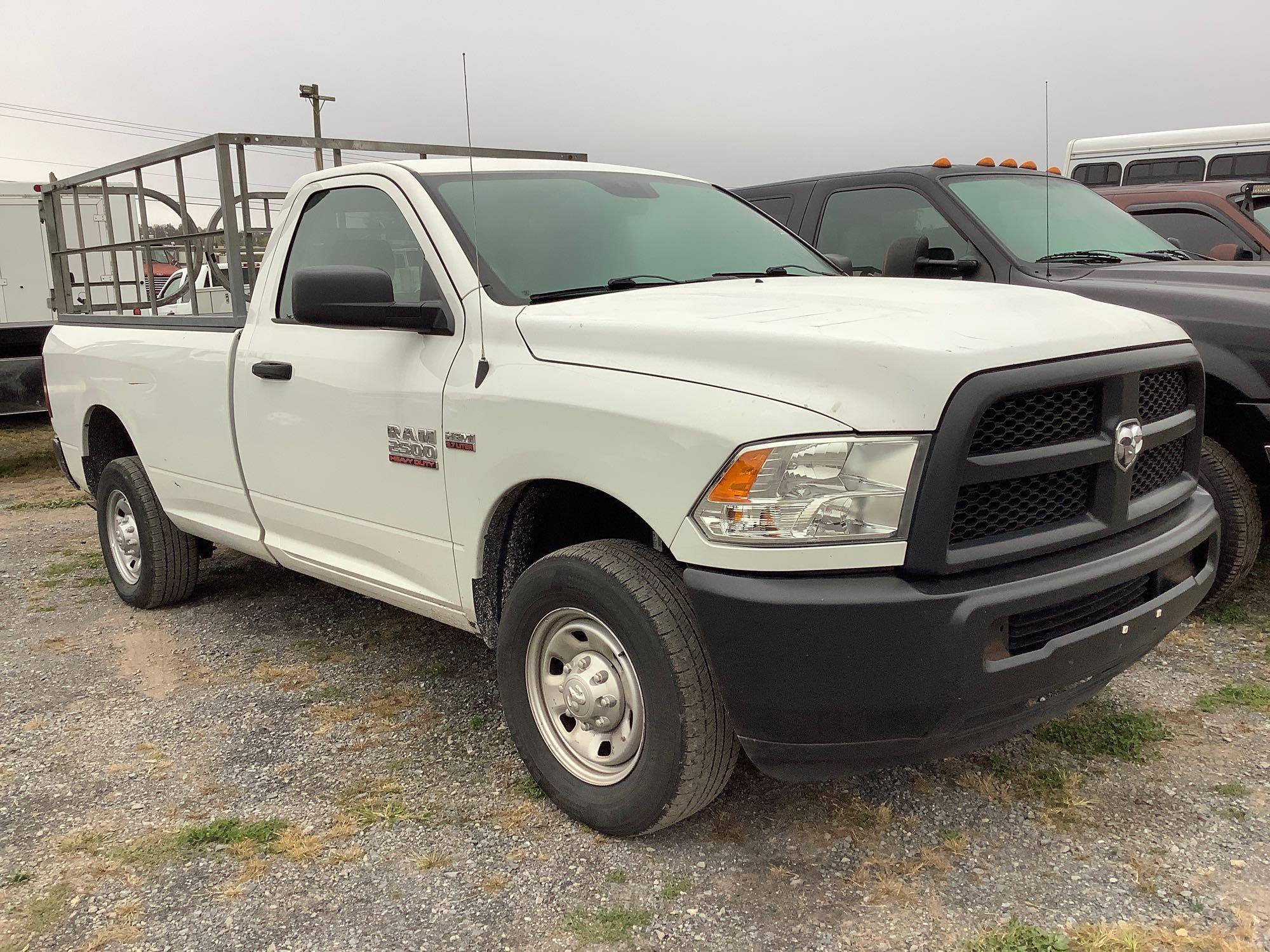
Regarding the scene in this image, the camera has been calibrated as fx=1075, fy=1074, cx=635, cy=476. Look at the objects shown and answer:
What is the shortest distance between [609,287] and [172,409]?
2.36 meters

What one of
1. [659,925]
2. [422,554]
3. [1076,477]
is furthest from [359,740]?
[1076,477]

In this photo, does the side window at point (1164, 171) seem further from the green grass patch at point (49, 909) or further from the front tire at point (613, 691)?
the green grass patch at point (49, 909)

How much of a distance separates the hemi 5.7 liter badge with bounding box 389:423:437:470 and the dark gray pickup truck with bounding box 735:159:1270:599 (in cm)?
206

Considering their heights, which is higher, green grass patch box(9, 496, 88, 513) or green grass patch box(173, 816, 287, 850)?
green grass patch box(9, 496, 88, 513)

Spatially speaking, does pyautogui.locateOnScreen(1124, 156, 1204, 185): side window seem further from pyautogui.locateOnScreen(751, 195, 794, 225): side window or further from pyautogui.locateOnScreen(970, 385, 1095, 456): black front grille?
pyautogui.locateOnScreen(970, 385, 1095, 456): black front grille

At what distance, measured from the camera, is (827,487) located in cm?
243

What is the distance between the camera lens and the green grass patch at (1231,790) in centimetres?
320

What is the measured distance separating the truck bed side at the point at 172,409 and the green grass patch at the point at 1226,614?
4.06 m

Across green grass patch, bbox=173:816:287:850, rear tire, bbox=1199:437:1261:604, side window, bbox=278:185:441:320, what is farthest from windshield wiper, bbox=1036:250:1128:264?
green grass patch, bbox=173:816:287:850

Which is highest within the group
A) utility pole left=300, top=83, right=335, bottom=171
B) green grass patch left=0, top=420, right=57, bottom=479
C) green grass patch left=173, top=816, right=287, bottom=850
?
utility pole left=300, top=83, right=335, bottom=171

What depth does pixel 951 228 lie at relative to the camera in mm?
5543

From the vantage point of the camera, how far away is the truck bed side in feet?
14.4

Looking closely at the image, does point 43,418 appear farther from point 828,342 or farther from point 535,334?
point 828,342

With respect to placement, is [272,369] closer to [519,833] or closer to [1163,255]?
[519,833]
